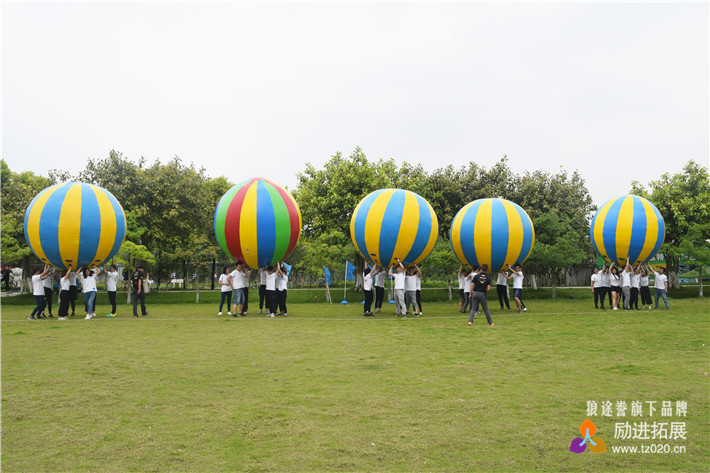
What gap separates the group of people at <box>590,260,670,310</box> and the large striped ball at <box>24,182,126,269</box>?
16.8 metres

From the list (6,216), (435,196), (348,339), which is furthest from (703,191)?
(6,216)

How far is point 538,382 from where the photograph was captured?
21.9 feet

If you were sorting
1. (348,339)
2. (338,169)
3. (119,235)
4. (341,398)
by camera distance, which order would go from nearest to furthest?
(341,398)
(348,339)
(119,235)
(338,169)

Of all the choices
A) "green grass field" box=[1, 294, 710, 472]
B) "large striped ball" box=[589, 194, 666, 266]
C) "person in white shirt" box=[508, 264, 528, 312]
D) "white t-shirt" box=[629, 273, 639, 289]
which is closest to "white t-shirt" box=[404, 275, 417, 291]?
"person in white shirt" box=[508, 264, 528, 312]

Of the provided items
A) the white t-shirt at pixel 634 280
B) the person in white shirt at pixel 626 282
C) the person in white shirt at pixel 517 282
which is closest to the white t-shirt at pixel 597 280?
the person in white shirt at pixel 626 282

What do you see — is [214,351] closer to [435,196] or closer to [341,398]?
[341,398]

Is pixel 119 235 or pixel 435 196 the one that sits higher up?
pixel 435 196

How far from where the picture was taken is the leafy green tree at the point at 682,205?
25297 mm

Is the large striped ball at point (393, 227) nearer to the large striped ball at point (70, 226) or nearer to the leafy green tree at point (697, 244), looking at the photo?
the large striped ball at point (70, 226)

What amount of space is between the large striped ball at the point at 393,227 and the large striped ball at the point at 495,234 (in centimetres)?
168

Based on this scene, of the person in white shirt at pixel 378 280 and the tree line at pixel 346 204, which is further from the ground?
the tree line at pixel 346 204

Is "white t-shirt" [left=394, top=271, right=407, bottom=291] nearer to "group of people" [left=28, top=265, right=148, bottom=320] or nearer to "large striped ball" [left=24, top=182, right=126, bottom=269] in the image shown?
"group of people" [left=28, top=265, right=148, bottom=320]

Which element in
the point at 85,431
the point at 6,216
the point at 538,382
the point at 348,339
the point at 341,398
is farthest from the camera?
the point at 6,216

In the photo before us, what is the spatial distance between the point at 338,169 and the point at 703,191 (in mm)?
19351
